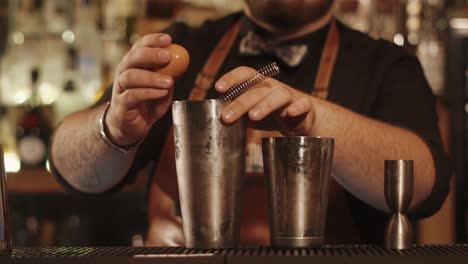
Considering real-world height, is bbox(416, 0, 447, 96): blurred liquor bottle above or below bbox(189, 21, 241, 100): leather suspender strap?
above

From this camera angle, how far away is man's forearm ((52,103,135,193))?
1471mm

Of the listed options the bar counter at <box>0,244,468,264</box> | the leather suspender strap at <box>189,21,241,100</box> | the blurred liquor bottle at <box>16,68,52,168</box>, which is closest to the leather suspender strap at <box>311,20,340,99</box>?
the leather suspender strap at <box>189,21,241,100</box>

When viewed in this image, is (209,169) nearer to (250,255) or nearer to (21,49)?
(250,255)

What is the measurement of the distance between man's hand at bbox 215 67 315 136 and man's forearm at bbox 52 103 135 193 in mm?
427

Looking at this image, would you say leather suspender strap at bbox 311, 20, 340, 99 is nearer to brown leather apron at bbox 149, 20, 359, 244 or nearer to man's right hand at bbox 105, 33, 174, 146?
brown leather apron at bbox 149, 20, 359, 244

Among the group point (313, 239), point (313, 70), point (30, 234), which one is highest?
point (313, 70)

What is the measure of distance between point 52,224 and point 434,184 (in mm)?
1838

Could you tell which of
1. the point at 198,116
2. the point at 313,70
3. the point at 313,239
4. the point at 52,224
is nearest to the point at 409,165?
the point at 313,239

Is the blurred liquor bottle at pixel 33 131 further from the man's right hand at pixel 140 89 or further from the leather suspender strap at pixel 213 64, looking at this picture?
the man's right hand at pixel 140 89

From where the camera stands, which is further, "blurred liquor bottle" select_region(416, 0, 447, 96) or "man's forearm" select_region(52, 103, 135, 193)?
"blurred liquor bottle" select_region(416, 0, 447, 96)

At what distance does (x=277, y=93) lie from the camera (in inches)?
38.4

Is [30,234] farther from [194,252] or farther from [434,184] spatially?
[194,252]

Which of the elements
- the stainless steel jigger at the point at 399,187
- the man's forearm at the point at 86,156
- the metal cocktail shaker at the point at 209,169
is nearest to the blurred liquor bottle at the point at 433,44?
the man's forearm at the point at 86,156

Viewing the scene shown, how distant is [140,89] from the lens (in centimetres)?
105
